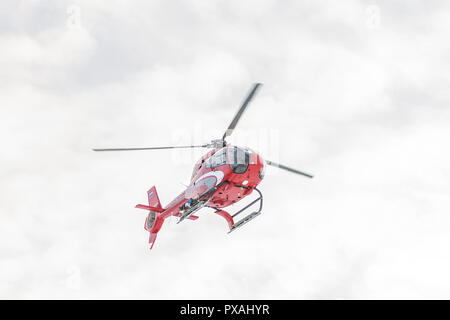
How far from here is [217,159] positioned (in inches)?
1453

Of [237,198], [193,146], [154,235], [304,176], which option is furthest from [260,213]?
[154,235]

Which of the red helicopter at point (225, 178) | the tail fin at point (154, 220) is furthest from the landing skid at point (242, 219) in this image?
the tail fin at point (154, 220)

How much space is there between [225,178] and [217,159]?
5.49ft

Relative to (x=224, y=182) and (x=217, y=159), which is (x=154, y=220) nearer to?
(x=217, y=159)

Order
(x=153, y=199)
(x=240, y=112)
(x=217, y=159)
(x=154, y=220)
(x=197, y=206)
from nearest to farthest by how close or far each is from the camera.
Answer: (x=240, y=112) → (x=217, y=159) → (x=197, y=206) → (x=154, y=220) → (x=153, y=199)

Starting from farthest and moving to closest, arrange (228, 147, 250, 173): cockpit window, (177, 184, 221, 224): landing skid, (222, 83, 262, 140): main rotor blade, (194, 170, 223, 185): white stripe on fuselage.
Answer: (177, 184, 221, 224): landing skid < (194, 170, 223, 185): white stripe on fuselage < (228, 147, 250, 173): cockpit window < (222, 83, 262, 140): main rotor blade

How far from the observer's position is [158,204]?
45.5 metres

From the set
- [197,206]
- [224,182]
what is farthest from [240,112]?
[197,206]

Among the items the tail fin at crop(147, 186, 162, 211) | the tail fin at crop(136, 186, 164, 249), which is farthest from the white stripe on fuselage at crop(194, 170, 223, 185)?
the tail fin at crop(147, 186, 162, 211)

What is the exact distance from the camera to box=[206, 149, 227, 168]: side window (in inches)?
1431

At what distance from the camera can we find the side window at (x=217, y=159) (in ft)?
119

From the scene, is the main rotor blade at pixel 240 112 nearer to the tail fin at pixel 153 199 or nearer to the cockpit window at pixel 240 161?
the cockpit window at pixel 240 161

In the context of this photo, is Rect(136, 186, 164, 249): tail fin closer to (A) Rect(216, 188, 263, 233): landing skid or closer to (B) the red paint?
(B) the red paint

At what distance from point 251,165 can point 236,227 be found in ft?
17.0
